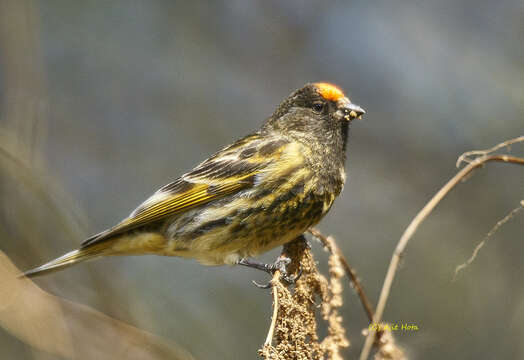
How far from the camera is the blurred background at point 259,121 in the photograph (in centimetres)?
697

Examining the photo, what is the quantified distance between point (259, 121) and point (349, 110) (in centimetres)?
378

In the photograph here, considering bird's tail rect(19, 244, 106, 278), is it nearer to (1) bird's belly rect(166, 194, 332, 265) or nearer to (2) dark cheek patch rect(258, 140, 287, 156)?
(1) bird's belly rect(166, 194, 332, 265)

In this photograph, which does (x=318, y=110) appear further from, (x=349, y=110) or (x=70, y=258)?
(x=70, y=258)

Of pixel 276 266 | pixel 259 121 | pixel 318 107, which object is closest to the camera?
pixel 276 266

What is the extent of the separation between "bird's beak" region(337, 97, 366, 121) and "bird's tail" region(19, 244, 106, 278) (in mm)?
2095

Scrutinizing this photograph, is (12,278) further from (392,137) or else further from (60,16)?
(60,16)

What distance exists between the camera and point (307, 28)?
27.7ft

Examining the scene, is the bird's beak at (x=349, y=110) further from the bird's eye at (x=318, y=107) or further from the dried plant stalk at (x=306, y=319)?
the dried plant stalk at (x=306, y=319)

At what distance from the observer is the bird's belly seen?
424 cm

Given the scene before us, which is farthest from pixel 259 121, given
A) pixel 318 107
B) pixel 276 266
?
pixel 276 266

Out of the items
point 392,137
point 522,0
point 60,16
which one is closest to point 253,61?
point 392,137

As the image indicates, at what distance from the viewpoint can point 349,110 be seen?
15.8ft

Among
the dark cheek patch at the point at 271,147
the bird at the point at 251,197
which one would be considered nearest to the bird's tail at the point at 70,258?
the bird at the point at 251,197

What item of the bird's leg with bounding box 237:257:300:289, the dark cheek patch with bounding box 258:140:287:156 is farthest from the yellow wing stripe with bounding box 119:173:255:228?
the bird's leg with bounding box 237:257:300:289
